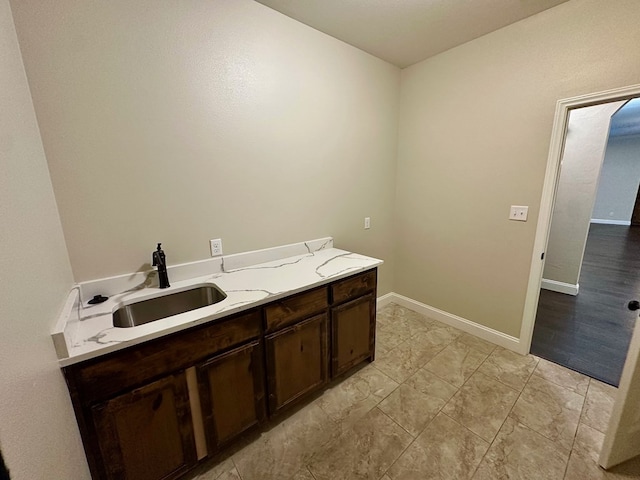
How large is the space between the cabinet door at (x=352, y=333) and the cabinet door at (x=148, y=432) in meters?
0.97

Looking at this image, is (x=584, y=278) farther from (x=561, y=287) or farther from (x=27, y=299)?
(x=27, y=299)

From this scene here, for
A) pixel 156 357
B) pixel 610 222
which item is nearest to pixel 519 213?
pixel 156 357

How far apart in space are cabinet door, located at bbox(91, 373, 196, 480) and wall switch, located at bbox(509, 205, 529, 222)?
2617mm

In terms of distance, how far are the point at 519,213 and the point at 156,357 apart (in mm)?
2686

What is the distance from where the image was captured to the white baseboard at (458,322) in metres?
2.34

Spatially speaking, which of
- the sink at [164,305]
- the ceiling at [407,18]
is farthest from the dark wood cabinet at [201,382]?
the ceiling at [407,18]

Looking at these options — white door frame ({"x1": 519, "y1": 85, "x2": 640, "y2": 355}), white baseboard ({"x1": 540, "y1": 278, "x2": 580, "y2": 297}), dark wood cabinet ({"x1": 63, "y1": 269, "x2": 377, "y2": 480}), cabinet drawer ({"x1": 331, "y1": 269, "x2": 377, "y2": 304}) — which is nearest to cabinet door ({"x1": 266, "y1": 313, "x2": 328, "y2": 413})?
Answer: dark wood cabinet ({"x1": 63, "y1": 269, "x2": 377, "y2": 480})

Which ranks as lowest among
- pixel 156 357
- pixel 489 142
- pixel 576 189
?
pixel 156 357

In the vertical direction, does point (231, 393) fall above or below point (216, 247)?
below

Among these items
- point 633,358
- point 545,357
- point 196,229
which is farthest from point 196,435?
point 545,357

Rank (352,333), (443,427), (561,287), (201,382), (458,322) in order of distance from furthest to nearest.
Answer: (561,287) < (458,322) < (352,333) < (443,427) < (201,382)

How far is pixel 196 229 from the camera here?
1699 millimetres

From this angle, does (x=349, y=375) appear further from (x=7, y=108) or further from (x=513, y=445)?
(x=7, y=108)

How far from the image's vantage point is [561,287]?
3.46m
